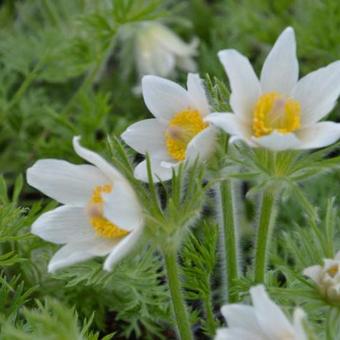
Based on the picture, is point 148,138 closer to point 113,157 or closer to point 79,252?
point 113,157

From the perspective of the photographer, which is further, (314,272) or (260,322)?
(314,272)

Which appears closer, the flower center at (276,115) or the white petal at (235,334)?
the white petal at (235,334)

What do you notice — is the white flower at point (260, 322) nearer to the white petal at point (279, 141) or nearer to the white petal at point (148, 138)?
the white petal at point (279, 141)

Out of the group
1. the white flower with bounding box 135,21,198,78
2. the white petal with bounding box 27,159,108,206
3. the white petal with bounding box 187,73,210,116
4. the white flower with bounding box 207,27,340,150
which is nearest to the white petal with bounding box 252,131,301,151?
the white flower with bounding box 207,27,340,150

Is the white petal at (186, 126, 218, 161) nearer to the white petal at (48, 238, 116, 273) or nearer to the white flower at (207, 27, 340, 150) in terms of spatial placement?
the white flower at (207, 27, 340, 150)

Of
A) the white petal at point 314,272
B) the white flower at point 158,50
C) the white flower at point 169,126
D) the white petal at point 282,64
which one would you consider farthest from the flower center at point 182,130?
the white flower at point 158,50

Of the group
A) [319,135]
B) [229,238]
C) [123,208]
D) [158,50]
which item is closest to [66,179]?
[123,208]
